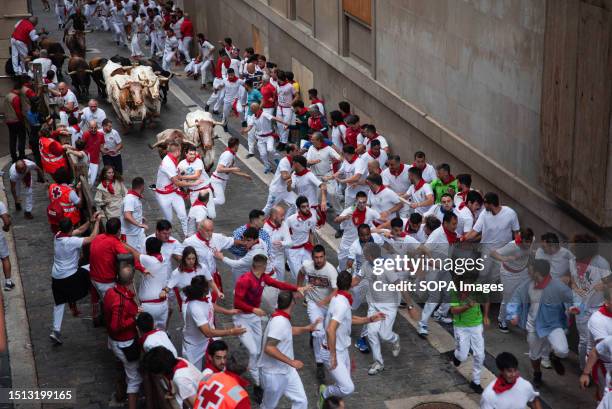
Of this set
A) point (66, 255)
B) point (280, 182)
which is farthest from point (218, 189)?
point (66, 255)

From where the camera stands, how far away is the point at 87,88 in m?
28.8

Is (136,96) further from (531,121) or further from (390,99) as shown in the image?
(531,121)

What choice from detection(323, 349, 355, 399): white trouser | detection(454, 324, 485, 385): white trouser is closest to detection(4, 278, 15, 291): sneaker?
detection(323, 349, 355, 399): white trouser

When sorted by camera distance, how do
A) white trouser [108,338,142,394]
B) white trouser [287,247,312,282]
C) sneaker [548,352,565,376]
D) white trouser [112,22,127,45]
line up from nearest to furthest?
white trouser [108,338,142,394] < sneaker [548,352,565,376] < white trouser [287,247,312,282] < white trouser [112,22,127,45]

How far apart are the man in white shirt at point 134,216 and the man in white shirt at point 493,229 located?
189 inches

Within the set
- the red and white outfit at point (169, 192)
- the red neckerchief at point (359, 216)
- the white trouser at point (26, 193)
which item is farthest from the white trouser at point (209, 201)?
the white trouser at point (26, 193)

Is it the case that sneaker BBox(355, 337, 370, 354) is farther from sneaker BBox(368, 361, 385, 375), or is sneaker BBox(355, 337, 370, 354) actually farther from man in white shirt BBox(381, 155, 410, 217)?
man in white shirt BBox(381, 155, 410, 217)

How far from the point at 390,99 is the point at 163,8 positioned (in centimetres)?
1619

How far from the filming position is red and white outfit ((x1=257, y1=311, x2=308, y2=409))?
38.4ft

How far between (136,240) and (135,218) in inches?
16.8

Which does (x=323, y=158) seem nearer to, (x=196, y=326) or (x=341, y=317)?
(x=196, y=326)

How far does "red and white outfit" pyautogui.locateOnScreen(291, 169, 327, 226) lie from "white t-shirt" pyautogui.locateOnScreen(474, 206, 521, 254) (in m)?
2.77

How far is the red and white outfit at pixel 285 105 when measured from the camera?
23.2 m

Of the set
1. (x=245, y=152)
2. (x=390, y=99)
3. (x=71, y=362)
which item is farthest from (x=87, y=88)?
(x=71, y=362)
